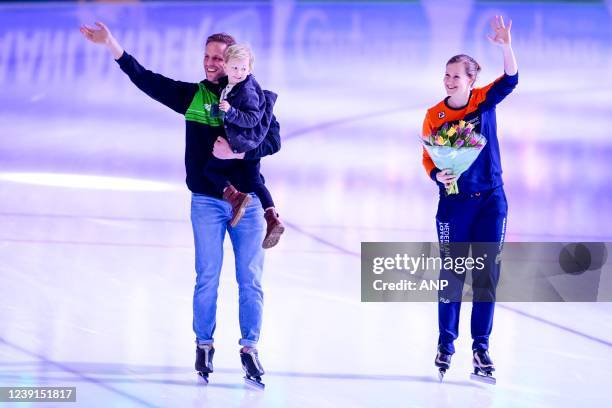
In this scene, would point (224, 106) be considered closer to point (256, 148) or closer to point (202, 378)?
point (256, 148)

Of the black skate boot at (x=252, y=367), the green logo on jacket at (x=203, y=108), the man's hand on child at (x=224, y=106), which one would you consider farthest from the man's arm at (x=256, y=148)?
the black skate boot at (x=252, y=367)

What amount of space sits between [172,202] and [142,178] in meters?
0.66

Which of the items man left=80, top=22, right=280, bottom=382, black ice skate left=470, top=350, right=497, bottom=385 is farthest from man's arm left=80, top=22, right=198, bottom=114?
black ice skate left=470, top=350, right=497, bottom=385

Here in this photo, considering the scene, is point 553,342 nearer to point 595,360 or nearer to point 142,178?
point 595,360

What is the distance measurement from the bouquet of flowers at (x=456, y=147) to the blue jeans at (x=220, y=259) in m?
0.78

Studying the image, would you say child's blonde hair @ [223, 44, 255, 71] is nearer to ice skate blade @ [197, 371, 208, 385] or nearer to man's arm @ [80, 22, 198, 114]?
man's arm @ [80, 22, 198, 114]

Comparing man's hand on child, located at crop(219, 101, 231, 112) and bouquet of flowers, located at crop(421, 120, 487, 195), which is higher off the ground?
man's hand on child, located at crop(219, 101, 231, 112)

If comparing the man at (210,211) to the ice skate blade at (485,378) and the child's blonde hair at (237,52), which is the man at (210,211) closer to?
the child's blonde hair at (237,52)

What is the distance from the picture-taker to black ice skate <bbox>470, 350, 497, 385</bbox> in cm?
555

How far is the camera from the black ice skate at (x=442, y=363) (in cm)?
A: 561

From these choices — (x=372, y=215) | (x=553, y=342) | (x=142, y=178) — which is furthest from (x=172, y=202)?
(x=553, y=342)

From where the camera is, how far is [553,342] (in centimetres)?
605

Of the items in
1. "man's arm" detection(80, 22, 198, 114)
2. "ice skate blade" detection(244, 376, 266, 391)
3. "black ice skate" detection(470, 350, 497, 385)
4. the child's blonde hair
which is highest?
the child's blonde hair

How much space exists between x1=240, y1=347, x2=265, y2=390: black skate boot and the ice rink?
0.19 ft
